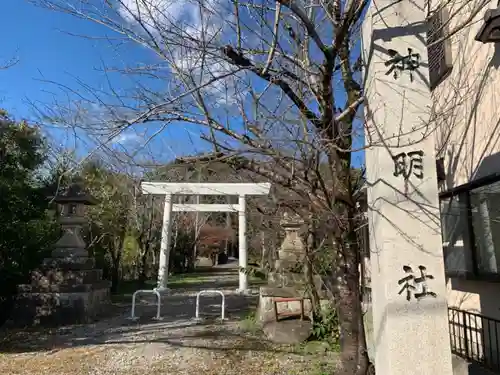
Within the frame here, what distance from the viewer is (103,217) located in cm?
1716

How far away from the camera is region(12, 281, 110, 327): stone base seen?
962 centimetres

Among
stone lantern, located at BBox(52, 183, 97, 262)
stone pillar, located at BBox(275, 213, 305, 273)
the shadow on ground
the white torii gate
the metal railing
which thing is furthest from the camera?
the white torii gate

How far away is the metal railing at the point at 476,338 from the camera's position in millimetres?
5531

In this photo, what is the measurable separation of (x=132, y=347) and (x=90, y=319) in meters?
3.16

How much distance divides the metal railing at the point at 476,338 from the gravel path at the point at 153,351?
74.4 inches

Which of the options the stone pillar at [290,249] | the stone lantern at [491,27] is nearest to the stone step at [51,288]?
the stone pillar at [290,249]

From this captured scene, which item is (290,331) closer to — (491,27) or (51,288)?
(491,27)

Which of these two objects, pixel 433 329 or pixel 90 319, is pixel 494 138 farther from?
pixel 90 319

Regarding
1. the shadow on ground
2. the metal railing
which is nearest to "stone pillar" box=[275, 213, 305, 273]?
the shadow on ground

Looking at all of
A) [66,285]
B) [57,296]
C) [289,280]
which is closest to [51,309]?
[57,296]

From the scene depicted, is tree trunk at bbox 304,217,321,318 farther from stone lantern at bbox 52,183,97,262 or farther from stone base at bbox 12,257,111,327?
stone lantern at bbox 52,183,97,262

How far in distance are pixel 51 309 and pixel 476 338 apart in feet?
27.5

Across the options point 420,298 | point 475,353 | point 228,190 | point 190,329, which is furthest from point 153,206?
point 420,298

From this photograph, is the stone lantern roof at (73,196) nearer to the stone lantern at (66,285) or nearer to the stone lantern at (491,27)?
the stone lantern at (66,285)
